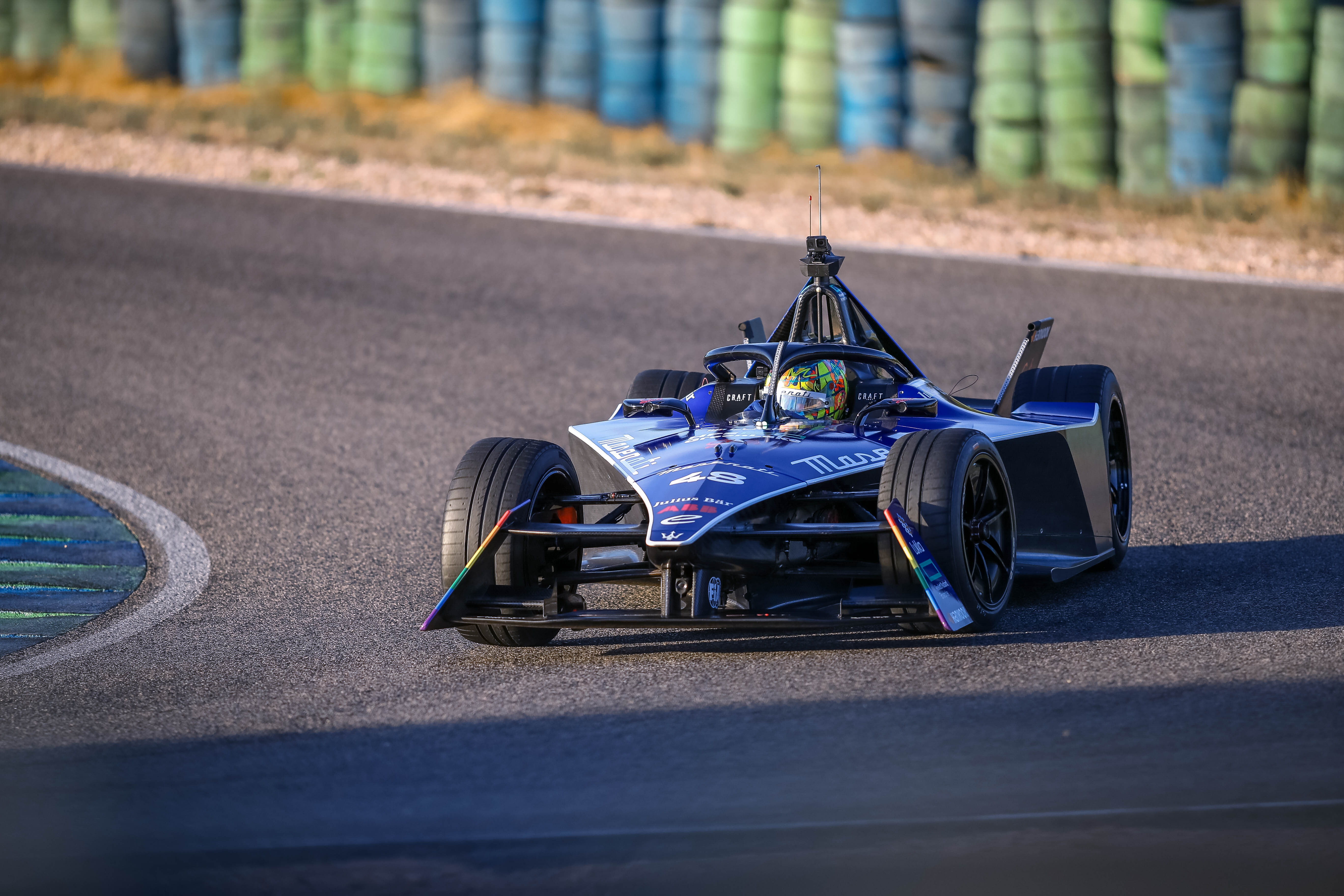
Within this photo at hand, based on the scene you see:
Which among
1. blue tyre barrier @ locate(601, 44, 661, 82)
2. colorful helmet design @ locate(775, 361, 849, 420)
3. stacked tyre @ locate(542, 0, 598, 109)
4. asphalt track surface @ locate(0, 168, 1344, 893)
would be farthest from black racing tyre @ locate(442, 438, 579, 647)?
stacked tyre @ locate(542, 0, 598, 109)

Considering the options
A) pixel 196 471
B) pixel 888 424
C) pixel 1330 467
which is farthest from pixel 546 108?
pixel 888 424

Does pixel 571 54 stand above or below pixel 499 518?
above

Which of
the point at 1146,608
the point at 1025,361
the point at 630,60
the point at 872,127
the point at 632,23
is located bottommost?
the point at 1146,608

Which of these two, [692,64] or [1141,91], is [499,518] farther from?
[692,64]

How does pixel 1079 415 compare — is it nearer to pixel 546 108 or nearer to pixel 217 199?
pixel 217 199

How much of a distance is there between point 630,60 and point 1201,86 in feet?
19.5

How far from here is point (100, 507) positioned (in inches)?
328

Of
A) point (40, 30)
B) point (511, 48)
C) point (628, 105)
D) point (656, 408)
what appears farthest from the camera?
point (40, 30)

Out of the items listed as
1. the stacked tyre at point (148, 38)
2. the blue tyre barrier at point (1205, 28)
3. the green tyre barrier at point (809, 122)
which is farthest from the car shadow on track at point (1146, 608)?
the stacked tyre at point (148, 38)

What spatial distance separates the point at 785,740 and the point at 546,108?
1395cm

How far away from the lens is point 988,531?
604cm

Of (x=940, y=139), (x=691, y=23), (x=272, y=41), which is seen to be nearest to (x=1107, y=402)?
(x=940, y=139)

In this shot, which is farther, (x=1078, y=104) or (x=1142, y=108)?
(x=1078, y=104)

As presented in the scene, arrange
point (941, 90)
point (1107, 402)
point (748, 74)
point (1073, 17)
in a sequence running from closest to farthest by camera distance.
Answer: point (1107, 402) → point (1073, 17) → point (941, 90) → point (748, 74)
